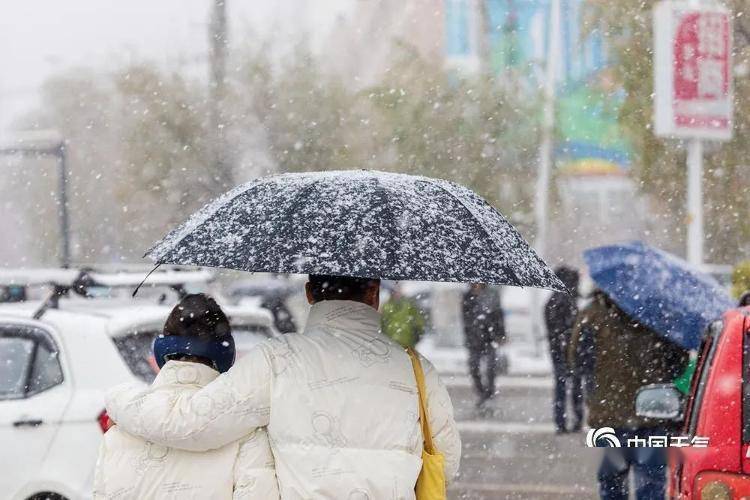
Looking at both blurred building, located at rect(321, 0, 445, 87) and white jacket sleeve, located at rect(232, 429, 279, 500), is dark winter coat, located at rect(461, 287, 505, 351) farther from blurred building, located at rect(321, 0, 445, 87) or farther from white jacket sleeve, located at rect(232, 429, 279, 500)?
blurred building, located at rect(321, 0, 445, 87)

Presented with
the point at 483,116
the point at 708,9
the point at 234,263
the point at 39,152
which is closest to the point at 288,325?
the point at 708,9

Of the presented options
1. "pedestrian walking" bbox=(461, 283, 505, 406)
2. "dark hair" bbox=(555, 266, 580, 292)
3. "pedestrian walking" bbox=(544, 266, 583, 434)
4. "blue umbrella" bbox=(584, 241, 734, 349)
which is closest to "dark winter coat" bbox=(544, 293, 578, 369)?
"pedestrian walking" bbox=(544, 266, 583, 434)

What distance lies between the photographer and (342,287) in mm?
3281

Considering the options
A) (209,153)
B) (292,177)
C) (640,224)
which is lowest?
(640,224)

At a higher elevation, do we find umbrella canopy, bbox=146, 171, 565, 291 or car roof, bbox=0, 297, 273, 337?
umbrella canopy, bbox=146, 171, 565, 291

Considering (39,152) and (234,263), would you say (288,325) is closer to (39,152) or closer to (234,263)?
(39,152)

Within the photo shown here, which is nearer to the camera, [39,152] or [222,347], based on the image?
[222,347]

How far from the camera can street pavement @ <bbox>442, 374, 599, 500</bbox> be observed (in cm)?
889

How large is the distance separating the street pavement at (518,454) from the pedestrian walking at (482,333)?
0.29 m

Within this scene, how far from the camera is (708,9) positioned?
14430 millimetres

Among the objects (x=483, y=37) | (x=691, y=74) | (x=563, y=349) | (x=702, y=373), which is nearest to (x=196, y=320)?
(x=702, y=373)

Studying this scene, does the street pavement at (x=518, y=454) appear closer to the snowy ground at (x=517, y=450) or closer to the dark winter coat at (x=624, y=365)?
the snowy ground at (x=517, y=450)

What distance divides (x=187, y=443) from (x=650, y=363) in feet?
13.2

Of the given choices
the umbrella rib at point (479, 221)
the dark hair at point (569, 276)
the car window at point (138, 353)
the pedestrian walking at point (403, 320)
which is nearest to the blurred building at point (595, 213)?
the pedestrian walking at point (403, 320)
